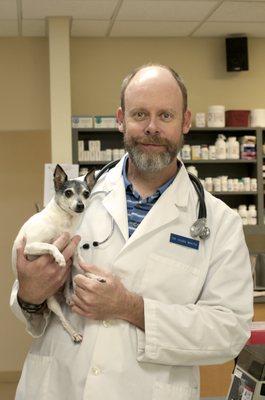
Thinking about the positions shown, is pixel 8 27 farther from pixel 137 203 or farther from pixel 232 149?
pixel 137 203

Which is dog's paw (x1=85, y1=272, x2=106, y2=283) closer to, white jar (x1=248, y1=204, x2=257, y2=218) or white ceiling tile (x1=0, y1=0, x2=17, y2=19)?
white ceiling tile (x1=0, y1=0, x2=17, y2=19)

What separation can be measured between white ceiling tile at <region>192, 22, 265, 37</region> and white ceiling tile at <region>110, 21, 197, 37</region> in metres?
0.12

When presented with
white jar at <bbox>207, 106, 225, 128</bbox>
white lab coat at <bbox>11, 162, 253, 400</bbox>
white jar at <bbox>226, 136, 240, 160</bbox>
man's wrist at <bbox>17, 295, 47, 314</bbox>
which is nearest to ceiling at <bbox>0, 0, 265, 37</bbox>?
white jar at <bbox>207, 106, 225, 128</bbox>

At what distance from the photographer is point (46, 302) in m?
1.53

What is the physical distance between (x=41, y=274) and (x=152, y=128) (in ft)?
1.56

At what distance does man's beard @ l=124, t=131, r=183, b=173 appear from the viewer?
152cm

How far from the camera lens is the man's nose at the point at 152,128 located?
150 cm

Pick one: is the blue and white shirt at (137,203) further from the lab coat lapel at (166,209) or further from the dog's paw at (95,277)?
the dog's paw at (95,277)

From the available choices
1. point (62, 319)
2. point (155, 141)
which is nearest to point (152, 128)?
point (155, 141)

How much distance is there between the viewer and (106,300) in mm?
1399

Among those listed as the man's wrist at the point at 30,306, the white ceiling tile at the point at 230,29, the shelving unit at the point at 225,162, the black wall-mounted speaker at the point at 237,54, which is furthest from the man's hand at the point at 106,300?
the black wall-mounted speaker at the point at 237,54

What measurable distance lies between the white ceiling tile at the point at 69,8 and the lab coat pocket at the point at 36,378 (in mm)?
3260

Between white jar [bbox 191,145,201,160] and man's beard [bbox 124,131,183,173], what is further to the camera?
white jar [bbox 191,145,201,160]

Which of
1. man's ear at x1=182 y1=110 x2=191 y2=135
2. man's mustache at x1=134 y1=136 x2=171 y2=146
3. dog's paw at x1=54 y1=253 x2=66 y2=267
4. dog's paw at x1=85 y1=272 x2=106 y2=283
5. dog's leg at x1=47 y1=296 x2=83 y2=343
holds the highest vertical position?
man's ear at x1=182 y1=110 x2=191 y2=135
